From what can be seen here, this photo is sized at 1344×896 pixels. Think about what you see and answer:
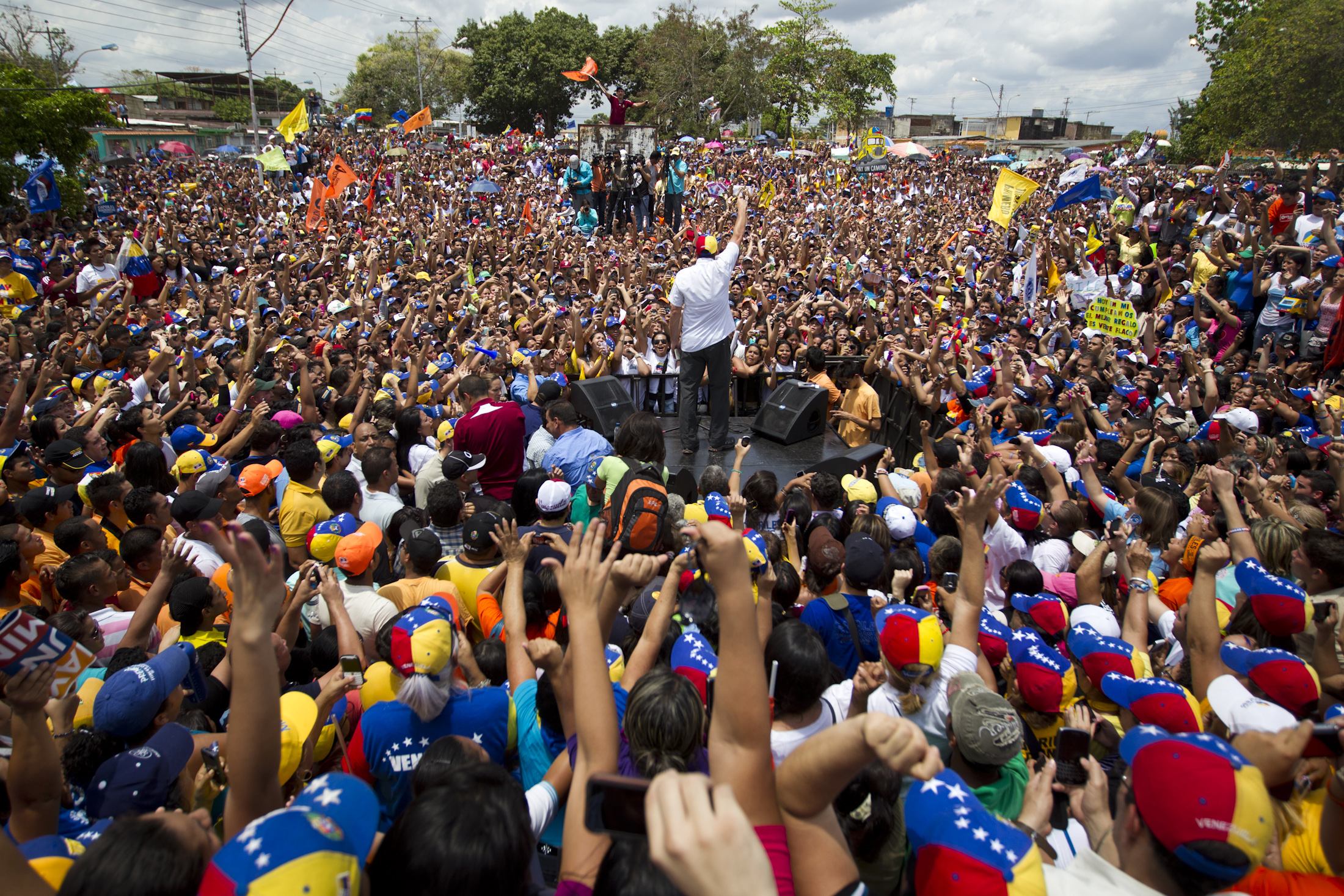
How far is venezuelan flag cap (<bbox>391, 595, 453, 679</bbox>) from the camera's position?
247 cm

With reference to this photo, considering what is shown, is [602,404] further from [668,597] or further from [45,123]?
[45,123]

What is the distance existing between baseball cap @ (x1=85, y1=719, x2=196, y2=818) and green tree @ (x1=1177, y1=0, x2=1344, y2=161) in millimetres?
32317

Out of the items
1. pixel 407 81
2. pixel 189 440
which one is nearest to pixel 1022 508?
pixel 189 440

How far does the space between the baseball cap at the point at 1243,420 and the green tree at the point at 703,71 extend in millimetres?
50748

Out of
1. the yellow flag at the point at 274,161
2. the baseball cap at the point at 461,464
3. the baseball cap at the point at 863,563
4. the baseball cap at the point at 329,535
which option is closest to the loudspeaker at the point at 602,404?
the baseball cap at the point at 461,464

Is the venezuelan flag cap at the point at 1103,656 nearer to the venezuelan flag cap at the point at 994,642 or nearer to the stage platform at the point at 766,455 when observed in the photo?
the venezuelan flag cap at the point at 994,642

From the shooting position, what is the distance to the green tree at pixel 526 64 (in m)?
64.5

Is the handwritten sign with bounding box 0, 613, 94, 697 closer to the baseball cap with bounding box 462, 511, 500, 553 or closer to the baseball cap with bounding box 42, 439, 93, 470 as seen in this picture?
the baseball cap with bounding box 462, 511, 500, 553

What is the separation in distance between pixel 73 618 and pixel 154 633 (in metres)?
0.59

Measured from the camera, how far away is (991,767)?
7.73 ft

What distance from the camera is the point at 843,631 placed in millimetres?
3521

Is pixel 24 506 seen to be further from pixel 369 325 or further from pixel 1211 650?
pixel 369 325

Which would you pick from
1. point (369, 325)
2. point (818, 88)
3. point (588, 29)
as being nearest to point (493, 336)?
point (369, 325)

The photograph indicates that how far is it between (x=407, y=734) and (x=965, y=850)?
1.79 metres
